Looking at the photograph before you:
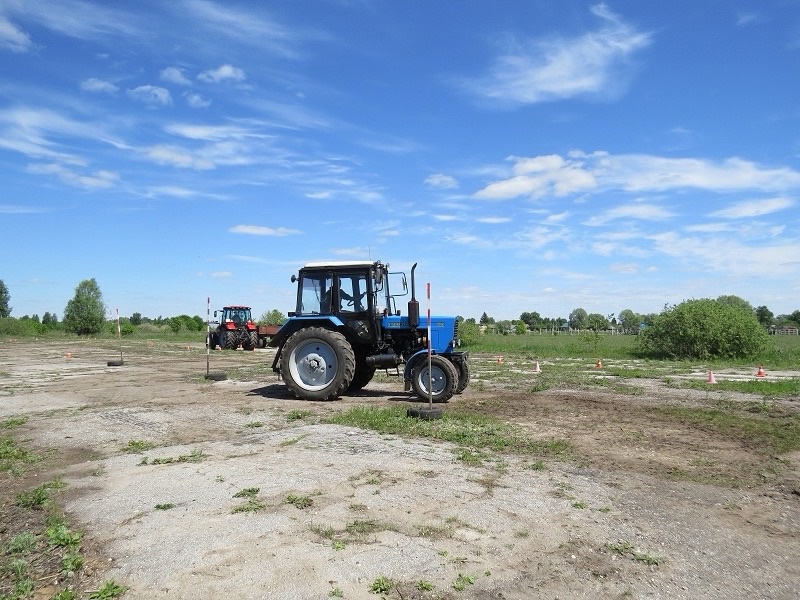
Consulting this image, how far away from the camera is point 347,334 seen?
37.2 feet

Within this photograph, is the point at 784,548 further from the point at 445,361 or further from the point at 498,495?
the point at 445,361

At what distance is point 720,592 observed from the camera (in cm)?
340

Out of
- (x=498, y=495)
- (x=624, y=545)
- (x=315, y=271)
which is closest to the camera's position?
(x=624, y=545)

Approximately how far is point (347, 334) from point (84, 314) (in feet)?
189

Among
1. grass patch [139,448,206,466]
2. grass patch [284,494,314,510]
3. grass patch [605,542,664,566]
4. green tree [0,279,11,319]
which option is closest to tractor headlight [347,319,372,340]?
grass patch [139,448,206,466]

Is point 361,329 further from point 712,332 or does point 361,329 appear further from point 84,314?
point 84,314

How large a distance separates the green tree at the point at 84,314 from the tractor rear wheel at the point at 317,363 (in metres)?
56.7

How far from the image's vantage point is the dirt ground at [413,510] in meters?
3.53

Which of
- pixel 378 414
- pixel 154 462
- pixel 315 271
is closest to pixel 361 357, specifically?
pixel 315 271

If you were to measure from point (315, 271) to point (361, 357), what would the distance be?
1921mm

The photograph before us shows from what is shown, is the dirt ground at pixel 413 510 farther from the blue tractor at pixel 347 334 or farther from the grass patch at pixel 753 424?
the blue tractor at pixel 347 334

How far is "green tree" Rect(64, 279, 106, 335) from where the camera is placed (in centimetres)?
6006

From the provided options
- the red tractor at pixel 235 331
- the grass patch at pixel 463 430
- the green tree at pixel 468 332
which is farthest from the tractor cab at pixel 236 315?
the grass patch at pixel 463 430

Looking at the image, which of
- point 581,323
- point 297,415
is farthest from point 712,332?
point 581,323
